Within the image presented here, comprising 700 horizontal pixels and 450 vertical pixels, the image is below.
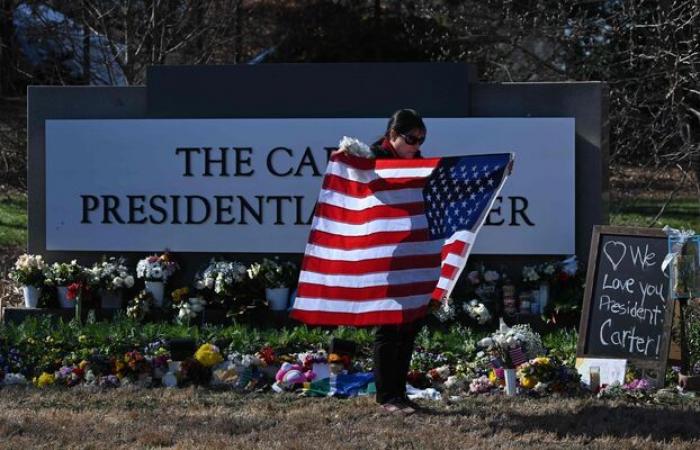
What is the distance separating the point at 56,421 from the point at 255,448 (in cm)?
132

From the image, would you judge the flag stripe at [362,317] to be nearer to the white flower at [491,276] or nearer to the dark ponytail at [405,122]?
the dark ponytail at [405,122]

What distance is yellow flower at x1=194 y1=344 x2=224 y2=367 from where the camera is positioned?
26.0 feet

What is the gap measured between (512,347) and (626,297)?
88cm

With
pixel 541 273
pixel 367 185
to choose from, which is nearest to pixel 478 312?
pixel 541 273

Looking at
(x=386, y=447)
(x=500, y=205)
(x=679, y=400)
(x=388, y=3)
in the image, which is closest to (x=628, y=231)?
(x=679, y=400)

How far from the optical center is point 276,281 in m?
9.65

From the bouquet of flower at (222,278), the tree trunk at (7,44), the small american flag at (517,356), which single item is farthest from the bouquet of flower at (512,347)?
the tree trunk at (7,44)

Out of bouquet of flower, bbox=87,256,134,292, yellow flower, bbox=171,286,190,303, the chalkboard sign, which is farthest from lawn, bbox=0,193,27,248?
the chalkboard sign

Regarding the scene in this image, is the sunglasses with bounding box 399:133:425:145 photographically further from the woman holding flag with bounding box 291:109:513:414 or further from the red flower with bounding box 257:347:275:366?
the red flower with bounding box 257:347:275:366

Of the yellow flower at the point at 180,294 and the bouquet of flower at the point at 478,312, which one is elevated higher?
the yellow flower at the point at 180,294

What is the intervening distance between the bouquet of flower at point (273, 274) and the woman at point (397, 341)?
279 cm

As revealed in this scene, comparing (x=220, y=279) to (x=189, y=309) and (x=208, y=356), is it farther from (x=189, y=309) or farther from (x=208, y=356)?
(x=208, y=356)

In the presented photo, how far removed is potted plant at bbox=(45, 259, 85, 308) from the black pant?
3757mm

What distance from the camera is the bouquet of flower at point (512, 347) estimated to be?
7.62 metres
